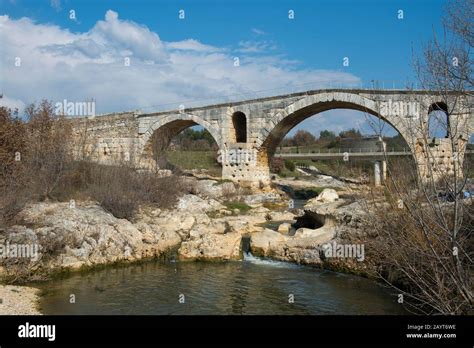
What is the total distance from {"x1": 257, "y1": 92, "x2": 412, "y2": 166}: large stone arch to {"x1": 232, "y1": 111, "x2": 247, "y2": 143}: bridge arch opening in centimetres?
283

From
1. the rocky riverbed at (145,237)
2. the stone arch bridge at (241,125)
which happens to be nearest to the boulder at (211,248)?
the rocky riverbed at (145,237)

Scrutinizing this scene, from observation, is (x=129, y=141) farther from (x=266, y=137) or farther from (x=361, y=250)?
(x=361, y=250)

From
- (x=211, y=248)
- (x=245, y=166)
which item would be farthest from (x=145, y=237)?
(x=245, y=166)

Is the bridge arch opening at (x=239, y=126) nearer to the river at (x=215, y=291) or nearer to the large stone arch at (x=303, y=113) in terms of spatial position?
the large stone arch at (x=303, y=113)

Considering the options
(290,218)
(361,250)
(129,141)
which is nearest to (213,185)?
(290,218)

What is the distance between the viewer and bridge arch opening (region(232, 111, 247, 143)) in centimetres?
3459

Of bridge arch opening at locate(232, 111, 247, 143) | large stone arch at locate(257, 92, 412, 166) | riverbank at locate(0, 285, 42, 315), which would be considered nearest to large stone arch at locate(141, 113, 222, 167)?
bridge arch opening at locate(232, 111, 247, 143)

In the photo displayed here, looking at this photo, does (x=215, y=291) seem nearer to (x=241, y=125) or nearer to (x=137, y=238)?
(x=137, y=238)

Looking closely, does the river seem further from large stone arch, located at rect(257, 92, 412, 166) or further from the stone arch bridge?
large stone arch, located at rect(257, 92, 412, 166)

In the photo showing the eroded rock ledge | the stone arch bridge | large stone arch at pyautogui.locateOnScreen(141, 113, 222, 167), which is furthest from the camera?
large stone arch at pyautogui.locateOnScreen(141, 113, 222, 167)

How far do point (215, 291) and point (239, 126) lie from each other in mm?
25518

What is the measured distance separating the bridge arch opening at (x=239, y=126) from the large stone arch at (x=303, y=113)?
9.28 feet

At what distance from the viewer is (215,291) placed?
10719mm
